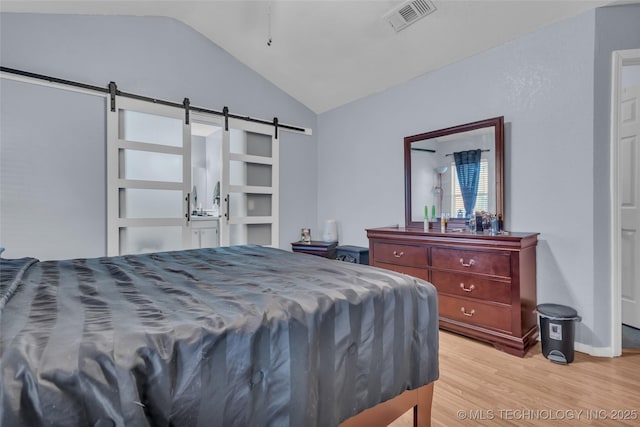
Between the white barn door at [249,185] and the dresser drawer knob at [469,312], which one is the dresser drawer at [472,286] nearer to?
the dresser drawer knob at [469,312]

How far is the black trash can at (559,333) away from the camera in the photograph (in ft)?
7.14

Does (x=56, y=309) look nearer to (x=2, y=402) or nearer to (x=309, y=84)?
(x=2, y=402)

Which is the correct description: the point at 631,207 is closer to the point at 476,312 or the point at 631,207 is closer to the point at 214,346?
the point at 476,312

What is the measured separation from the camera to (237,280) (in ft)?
4.57

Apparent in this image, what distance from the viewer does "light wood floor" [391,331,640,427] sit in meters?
1.60

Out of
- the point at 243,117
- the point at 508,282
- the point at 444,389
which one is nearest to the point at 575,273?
the point at 508,282

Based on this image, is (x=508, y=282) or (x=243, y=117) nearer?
(x=508, y=282)

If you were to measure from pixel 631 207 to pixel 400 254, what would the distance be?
80.3 inches

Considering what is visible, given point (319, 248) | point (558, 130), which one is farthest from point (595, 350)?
point (319, 248)

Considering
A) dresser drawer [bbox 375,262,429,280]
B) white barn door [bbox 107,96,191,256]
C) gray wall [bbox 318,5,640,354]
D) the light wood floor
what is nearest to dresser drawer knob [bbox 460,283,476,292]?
dresser drawer [bbox 375,262,429,280]

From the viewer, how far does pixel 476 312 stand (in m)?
2.52

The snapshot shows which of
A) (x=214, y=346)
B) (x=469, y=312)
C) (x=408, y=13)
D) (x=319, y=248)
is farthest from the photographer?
(x=319, y=248)

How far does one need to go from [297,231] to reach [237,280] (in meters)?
3.11

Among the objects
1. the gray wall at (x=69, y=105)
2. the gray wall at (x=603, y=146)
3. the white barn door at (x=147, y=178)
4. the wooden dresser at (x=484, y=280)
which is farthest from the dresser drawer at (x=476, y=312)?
the gray wall at (x=69, y=105)
